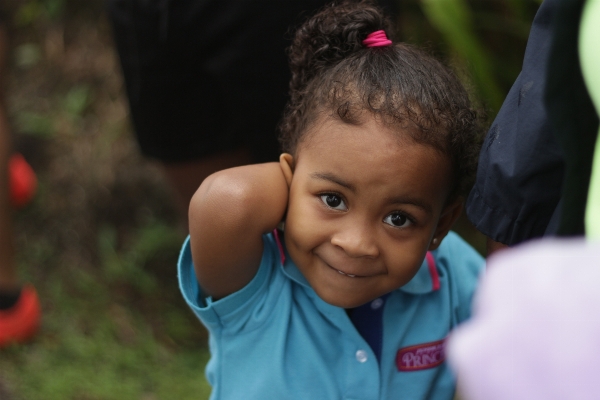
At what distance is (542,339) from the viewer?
2.12 feet

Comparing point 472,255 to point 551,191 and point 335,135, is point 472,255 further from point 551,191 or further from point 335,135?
point 551,191

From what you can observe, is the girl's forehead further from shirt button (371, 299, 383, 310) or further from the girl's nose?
shirt button (371, 299, 383, 310)

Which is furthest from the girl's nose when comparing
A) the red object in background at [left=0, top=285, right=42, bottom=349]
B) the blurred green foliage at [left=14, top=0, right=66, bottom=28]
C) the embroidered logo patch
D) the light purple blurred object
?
the blurred green foliage at [left=14, top=0, right=66, bottom=28]

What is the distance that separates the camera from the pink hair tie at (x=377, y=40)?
4.84 feet

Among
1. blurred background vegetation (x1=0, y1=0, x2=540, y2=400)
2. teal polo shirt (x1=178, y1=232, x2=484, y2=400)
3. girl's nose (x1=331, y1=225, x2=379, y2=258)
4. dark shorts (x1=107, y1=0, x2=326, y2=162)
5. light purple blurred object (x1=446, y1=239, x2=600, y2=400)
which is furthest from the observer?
blurred background vegetation (x1=0, y1=0, x2=540, y2=400)

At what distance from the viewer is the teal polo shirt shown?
1462 millimetres

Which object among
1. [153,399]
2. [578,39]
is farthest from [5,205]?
[578,39]

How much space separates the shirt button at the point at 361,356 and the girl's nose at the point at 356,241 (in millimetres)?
244

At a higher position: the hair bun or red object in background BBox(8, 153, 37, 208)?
the hair bun

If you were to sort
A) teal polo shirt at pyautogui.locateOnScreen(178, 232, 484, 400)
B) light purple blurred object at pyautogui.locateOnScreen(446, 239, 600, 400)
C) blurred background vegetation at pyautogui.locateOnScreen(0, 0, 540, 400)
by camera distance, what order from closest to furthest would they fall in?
light purple blurred object at pyautogui.locateOnScreen(446, 239, 600, 400) < teal polo shirt at pyautogui.locateOnScreen(178, 232, 484, 400) < blurred background vegetation at pyautogui.locateOnScreen(0, 0, 540, 400)

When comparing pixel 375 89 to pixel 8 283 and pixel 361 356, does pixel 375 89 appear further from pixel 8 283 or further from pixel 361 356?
pixel 8 283

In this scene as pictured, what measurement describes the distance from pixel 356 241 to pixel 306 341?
28 centimetres

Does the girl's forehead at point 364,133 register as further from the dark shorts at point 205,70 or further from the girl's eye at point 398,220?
the dark shorts at point 205,70

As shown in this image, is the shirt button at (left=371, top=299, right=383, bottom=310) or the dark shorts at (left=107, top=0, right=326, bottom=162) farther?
the dark shorts at (left=107, top=0, right=326, bottom=162)
